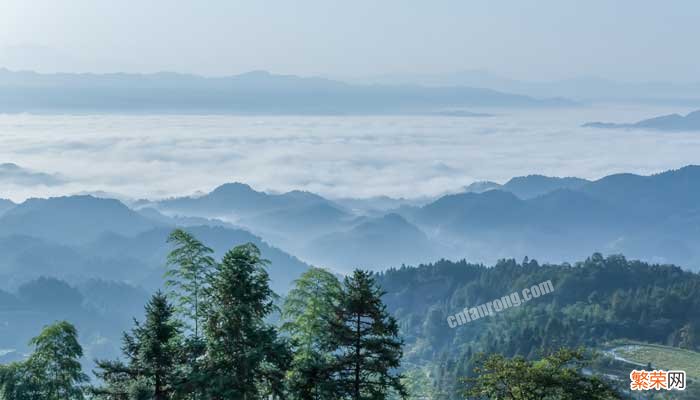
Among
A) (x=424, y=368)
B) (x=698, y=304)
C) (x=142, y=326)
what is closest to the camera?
(x=142, y=326)

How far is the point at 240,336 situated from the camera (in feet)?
101

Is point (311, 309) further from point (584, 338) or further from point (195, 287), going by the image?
point (584, 338)

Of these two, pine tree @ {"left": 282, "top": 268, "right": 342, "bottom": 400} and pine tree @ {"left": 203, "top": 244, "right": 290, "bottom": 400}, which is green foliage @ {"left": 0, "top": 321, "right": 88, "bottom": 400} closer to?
pine tree @ {"left": 203, "top": 244, "right": 290, "bottom": 400}

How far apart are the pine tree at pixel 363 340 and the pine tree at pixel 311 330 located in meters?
0.60

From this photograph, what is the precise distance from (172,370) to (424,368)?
162m

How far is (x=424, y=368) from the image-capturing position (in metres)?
189

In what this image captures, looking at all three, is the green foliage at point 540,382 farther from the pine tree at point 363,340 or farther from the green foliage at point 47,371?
the green foliage at point 47,371

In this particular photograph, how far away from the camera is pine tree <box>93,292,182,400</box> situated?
31.9 meters

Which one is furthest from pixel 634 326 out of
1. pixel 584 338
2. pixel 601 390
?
pixel 601 390

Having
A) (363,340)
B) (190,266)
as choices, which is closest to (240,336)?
(363,340)

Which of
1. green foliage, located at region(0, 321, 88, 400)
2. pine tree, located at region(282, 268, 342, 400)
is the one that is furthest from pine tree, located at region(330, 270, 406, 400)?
green foliage, located at region(0, 321, 88, 400)

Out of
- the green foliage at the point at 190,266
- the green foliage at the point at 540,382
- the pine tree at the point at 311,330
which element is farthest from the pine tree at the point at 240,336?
the green foliage at the point at 540,382

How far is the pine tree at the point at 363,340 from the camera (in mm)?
30719

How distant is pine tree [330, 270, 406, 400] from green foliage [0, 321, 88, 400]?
36.6 ft
